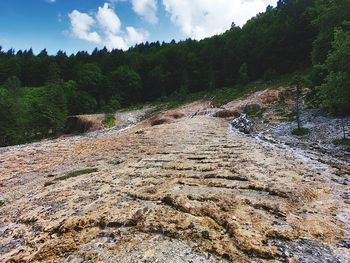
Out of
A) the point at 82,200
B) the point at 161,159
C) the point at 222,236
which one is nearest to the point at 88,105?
the point at 161,159

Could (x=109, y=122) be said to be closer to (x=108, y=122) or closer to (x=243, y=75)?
(x=108, y=122)

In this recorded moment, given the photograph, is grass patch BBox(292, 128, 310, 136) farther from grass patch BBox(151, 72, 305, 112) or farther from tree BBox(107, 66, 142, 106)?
tree BBox(107, 66, 142, 106)

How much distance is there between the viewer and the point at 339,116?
3303 centimetres

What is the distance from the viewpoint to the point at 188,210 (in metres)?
11.0

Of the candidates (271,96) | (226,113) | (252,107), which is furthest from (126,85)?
(252,107)

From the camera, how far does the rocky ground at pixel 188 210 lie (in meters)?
8.62

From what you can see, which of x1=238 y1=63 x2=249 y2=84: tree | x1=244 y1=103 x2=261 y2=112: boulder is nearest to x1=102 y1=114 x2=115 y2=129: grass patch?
x1=244 y1=103 x2=261 y2=112: boulder

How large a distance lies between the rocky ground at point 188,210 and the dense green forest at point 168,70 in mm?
27162

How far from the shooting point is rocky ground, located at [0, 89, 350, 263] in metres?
8.62

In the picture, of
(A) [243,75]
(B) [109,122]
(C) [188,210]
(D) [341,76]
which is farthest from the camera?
(A) [243,75]

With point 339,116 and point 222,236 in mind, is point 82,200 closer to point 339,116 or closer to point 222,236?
point 222,236

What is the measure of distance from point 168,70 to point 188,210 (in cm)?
10139

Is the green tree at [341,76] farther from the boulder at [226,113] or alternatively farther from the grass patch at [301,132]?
the boulder at [226,113]

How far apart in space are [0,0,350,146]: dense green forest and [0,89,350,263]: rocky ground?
2716 centimetres
